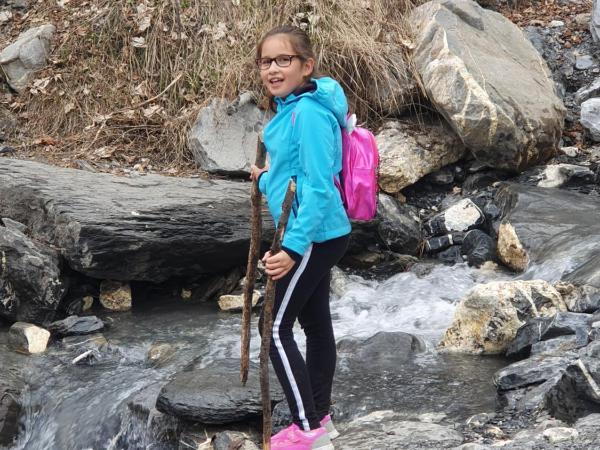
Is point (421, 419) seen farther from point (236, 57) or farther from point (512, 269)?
point (236, 57)

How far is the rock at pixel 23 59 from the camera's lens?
903cm

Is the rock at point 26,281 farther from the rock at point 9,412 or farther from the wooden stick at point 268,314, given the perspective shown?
the wooden stick at point 268,314

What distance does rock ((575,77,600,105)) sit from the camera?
8.57 meters

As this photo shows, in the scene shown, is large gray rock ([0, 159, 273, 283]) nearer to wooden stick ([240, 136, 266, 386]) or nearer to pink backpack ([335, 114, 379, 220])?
wooden stick ([240, 136, 266, 386])

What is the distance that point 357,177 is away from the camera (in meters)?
3.44

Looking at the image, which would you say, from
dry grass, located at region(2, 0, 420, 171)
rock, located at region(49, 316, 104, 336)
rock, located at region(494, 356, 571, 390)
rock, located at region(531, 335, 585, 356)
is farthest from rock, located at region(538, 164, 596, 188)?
rock, located at region(49, 316, 104, 336)

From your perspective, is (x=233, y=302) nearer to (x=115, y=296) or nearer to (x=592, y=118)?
(x=115, y=296)

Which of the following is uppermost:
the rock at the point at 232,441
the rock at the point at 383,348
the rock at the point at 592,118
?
the rock at the point at 592,118

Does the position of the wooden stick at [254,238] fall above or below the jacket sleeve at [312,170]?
below

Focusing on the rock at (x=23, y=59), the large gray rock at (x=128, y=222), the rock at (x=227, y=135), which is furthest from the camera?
the rock at (x=23, y=59)

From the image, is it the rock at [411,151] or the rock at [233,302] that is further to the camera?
the rock at [411,151]

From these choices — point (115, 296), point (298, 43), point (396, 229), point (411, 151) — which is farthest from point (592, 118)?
point (298, 43)

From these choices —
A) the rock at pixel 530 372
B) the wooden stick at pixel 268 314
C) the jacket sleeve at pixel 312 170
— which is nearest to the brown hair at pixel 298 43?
the jacket sleeve at pixel 312 170

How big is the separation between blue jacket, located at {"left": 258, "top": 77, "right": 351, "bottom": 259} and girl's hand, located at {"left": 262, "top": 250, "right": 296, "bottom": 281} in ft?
0.10
